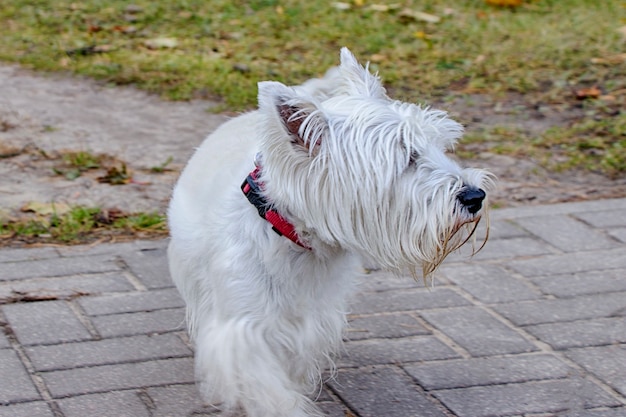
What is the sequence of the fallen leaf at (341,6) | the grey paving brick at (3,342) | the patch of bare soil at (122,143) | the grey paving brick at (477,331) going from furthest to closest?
the fallen leaf at (341,6) → the patch of bare soil at (122,143) → the grey paving brick at (477,331) → the grey paving brick at (3,342)

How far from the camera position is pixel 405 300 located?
13.6 feet

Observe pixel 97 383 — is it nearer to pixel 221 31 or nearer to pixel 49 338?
pixel 49 338

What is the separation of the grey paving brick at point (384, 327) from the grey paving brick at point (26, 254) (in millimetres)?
1404

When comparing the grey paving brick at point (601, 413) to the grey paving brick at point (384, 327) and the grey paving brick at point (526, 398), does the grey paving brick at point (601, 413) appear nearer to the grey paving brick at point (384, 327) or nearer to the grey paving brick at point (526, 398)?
the grey paving brick at point (526, 398)

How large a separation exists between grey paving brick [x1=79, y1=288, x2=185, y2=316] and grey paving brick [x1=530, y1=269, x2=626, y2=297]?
A: 1520 millimetres

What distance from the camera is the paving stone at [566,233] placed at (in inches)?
186

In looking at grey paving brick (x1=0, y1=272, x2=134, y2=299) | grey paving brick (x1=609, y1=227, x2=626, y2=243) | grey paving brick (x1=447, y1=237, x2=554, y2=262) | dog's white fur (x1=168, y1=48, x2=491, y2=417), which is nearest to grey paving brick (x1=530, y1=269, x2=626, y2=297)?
grey paving brick (x1=447, y1=237, x2=554, y2=262)

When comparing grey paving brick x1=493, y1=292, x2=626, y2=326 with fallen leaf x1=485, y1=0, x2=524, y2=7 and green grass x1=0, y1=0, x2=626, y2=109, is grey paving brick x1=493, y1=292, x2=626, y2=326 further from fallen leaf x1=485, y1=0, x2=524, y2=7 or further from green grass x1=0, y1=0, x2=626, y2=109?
fallen leaf x1=485, y1=0, x2=524, y2=7

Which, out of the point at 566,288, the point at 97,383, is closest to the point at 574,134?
the point at 566,288

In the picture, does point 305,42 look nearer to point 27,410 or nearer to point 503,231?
point 503,231

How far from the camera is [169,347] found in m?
3.70

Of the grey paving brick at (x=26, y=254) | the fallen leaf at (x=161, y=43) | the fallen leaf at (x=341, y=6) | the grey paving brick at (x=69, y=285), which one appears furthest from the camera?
the fallen leaf at (x=341, y=6)

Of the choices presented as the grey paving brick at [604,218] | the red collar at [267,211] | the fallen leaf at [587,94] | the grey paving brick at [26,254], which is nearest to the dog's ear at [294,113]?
the red collar at [267,211]

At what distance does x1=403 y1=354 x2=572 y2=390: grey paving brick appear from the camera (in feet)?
11.4
